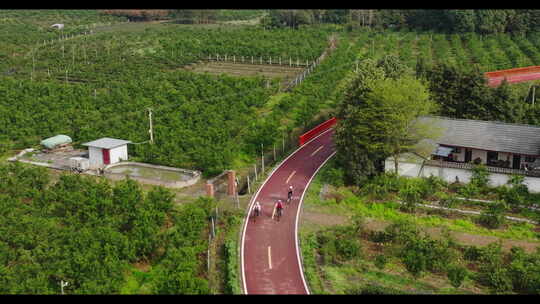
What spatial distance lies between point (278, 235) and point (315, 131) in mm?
14094

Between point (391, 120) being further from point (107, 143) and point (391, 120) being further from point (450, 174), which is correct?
point (107, 143)

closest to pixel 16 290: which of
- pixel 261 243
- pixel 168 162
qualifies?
pixel 261 243

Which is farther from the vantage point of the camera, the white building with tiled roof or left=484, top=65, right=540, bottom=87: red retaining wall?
left=484, top=65, right=540, bottom=87: red retaining wall

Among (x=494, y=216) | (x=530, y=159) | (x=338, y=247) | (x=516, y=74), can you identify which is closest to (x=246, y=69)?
(x=516, y=74)

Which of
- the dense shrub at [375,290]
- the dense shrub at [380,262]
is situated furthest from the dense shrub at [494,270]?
the dense shrub at [380,262]

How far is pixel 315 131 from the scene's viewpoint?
34.3 meters

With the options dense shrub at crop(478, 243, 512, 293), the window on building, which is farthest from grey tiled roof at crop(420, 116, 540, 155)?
dense shrub at crop(478, 243, 512, 293)

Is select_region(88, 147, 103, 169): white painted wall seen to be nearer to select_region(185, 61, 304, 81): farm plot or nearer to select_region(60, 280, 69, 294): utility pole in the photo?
select_region(60, 280, 69, 294): utility pole

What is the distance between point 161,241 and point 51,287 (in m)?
4.16

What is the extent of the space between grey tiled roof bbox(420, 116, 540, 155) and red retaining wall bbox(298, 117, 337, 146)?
7.03m

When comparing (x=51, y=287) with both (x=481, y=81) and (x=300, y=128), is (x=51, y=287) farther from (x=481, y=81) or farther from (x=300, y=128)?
(x=481, y=81)

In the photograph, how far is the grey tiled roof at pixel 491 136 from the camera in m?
26.6

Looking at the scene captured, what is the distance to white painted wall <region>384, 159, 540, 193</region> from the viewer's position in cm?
2469

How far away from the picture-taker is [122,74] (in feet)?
166
